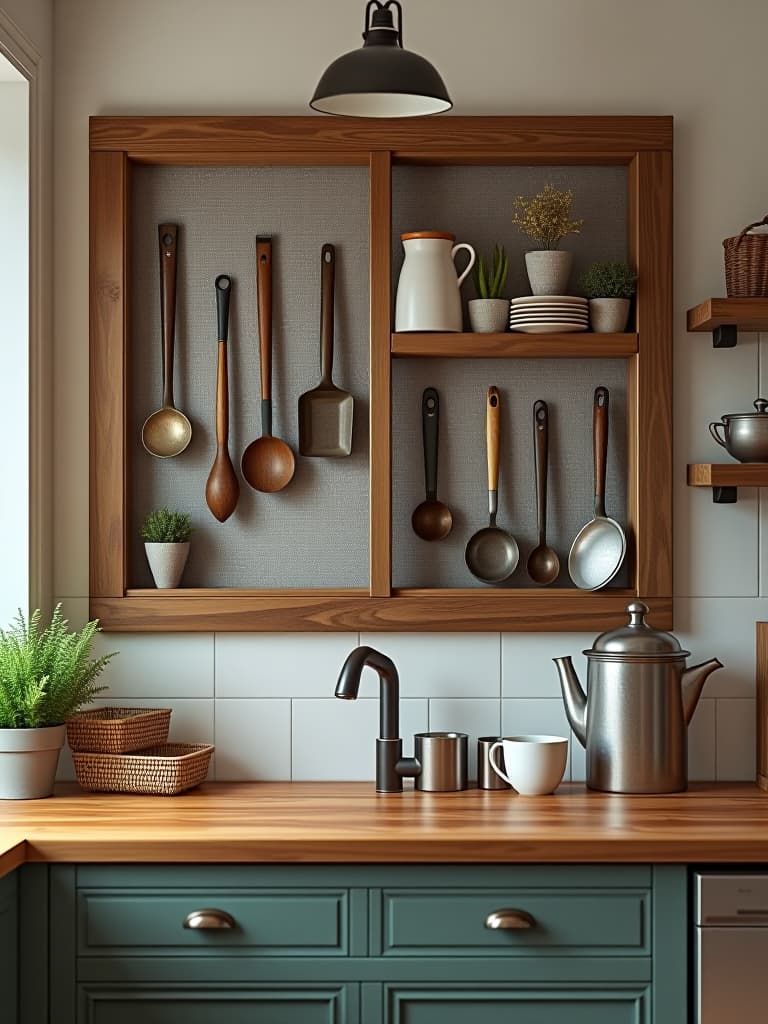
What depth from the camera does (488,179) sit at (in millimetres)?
2994

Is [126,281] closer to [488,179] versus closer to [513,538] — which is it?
[488,179]

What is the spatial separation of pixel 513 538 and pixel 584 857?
87 cm

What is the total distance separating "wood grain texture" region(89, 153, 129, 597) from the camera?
2.90m

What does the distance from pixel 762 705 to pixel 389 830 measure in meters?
0.96

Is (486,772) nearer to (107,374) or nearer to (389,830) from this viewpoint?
(389,830)

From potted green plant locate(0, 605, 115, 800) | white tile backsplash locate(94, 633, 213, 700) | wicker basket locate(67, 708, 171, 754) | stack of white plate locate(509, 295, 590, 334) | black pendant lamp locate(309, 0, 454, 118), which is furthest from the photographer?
white tile backsplash locate(94, 633, 213, 700)

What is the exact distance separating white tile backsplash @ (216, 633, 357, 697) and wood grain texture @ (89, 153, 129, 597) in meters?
0.29

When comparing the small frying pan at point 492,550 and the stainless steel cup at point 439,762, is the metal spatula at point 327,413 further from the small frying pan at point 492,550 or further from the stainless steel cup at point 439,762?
the stainless steel cup at point 439,762

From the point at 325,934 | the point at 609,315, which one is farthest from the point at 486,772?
the point at 609,315

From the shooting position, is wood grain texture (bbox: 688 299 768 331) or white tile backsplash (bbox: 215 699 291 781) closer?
wood grain texture (bbox: 688 299 768 331)

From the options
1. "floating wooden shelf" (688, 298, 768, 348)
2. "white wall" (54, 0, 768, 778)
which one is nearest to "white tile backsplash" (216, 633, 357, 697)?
"white wall" (54, 0, 768, 778)

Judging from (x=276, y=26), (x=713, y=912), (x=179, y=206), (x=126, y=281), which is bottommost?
(x=713, y=912)

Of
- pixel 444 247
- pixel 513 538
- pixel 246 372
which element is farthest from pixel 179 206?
pixel 513 538

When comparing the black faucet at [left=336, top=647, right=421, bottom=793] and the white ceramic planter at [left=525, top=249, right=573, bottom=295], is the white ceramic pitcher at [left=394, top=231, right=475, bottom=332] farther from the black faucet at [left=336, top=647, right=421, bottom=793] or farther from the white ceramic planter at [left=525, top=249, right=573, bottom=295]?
the black faucet at [left=336, top=647, right=421, bottom=793]
